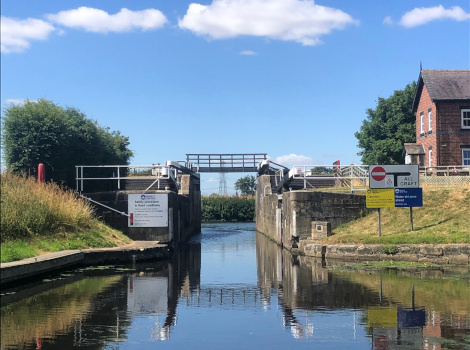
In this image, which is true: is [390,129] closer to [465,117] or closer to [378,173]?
[465,117]

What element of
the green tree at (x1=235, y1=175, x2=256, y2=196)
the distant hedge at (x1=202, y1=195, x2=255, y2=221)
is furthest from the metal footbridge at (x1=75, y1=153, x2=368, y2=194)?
the green tree at (x1=235, y1=175, x2=256, y2=196)

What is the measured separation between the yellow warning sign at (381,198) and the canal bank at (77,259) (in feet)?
27.0

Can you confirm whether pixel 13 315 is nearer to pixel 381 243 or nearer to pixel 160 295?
pixel 160 295

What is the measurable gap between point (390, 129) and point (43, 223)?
33.9m

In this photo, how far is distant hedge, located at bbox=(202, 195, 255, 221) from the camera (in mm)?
62469

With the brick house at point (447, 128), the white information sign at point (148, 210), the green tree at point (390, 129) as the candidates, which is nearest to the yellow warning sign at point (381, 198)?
the white information sign at point (148, 210)

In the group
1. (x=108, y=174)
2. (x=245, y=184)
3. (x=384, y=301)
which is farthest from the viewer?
(x=245, y=184)

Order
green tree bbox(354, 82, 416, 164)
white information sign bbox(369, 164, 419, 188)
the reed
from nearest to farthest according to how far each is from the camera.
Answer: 1. the reed
2. white information sign bbox(369, 164, 419, 188)
3. green tree bbox(354, 82, 416, 164)

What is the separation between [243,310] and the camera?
10.7 m

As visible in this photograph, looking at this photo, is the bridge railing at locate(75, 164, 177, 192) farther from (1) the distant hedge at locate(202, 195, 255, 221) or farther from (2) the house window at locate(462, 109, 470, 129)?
(1) the distant hedge at locate(202, 195, 255, 221)

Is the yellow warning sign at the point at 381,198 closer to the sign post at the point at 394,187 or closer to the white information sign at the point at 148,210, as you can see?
the sign post at the point at 394,187

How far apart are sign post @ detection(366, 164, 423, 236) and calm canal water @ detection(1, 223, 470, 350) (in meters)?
5.11

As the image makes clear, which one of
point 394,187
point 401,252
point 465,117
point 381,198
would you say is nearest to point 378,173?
point 394,187

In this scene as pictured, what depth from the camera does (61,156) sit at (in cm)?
2638
